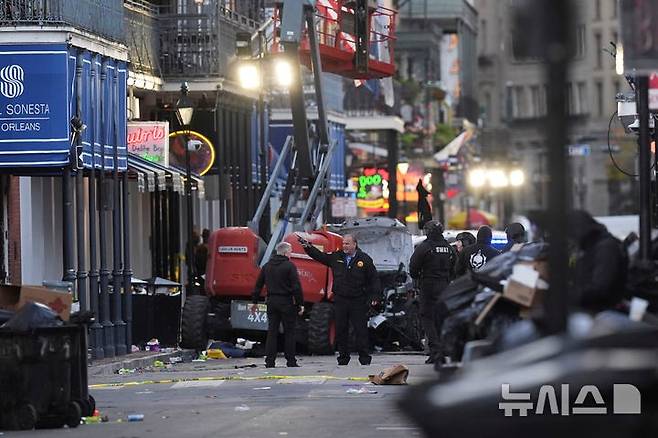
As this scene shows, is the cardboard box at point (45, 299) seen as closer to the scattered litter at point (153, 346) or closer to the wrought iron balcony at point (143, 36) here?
the scattered litter at point (153, 346)

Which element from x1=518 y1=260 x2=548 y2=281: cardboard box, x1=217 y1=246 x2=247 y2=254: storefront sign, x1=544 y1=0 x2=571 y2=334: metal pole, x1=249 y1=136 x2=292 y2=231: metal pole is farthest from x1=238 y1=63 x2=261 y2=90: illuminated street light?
x1=544 y1=0 x2=571 y2=334: metal pole

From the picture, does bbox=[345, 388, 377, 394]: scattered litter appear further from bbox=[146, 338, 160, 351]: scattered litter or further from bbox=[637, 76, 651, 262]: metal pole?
bbox=[146, 338, 160, 351]: scattered litter

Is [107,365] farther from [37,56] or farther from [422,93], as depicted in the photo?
[422,93]

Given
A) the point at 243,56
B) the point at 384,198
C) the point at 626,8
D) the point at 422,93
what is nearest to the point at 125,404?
the point at 626,8

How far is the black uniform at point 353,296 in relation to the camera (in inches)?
1045

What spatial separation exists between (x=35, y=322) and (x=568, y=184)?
29.8 ft

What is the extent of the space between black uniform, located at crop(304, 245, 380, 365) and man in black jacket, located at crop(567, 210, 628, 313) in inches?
477

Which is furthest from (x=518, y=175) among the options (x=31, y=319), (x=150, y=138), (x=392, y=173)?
(x=392, y=173)

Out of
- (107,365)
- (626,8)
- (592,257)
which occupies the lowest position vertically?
(107,365)

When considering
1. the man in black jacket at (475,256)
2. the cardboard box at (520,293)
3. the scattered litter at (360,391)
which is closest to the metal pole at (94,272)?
the man in black jacket at (475,256)

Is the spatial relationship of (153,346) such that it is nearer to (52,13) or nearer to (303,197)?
(303,197)

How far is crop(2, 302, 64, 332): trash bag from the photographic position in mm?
17672

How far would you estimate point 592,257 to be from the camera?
45.4ft

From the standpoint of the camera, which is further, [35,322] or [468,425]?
[35,322]
